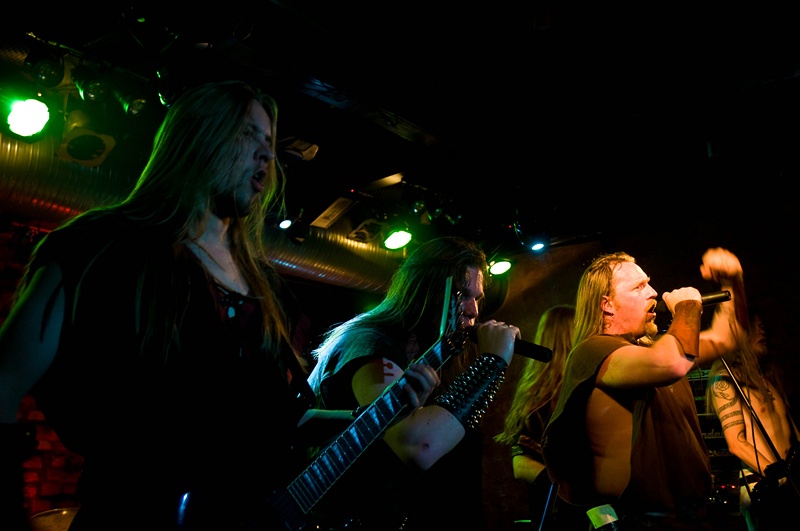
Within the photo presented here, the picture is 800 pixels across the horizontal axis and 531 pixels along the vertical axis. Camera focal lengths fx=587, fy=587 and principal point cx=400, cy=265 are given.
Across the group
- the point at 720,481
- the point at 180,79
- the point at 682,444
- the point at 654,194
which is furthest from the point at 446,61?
the point at 720,481

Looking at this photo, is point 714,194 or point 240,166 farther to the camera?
point 714,194

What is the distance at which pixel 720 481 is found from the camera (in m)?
4.36

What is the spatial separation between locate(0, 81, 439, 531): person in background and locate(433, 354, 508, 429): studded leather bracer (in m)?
0.65

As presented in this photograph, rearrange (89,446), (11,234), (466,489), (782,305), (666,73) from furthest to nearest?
(466,489) < (782,305) < (11,234) < (666,73) < (89,446)

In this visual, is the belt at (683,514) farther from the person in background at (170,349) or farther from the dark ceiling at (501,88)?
the dark ceiling at (501,88)

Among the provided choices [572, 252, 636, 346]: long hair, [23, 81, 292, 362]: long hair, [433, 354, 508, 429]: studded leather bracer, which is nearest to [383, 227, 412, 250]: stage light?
[572, 252, 636, 346]: long hair

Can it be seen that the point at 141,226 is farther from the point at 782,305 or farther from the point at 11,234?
the point at 782,305

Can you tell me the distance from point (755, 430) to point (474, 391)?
316 centimetres

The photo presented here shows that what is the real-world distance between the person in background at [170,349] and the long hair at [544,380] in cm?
300

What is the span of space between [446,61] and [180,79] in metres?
2.29

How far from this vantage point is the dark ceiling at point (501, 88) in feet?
13.7

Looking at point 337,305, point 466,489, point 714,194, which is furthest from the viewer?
point 337,305

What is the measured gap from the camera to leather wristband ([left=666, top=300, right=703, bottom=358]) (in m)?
2.85

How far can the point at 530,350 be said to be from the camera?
7.11 feet
